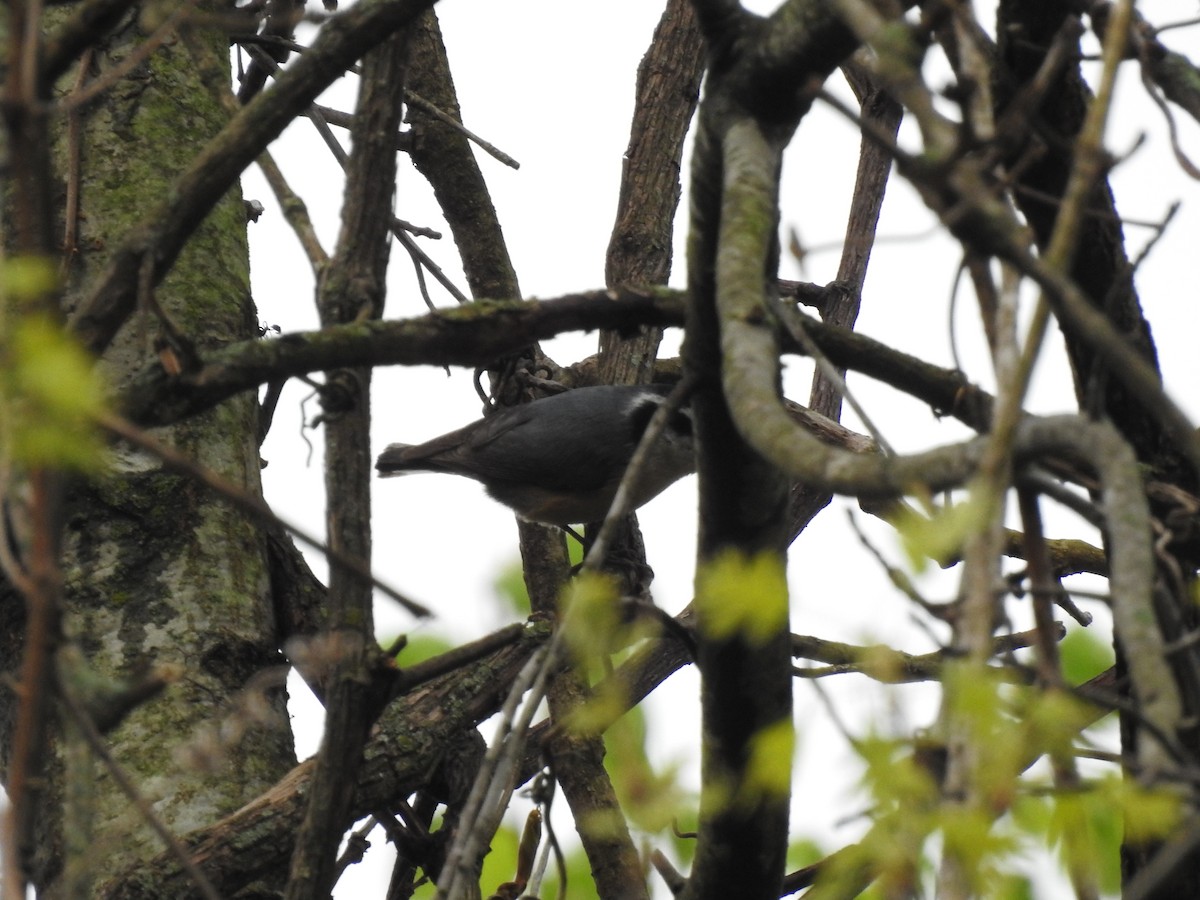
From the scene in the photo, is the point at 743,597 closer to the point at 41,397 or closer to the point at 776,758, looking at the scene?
the point at 776,758

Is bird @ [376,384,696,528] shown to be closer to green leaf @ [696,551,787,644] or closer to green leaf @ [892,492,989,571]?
green leaf @ [696,551,787,644]

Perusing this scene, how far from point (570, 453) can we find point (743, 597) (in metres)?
3.23

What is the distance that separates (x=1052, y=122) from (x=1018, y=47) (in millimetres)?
176

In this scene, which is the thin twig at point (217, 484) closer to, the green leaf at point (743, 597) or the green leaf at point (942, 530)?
the green leaf at point (743, 597)

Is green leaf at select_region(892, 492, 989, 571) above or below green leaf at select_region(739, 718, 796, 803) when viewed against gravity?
above

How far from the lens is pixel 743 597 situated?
5.92 feet

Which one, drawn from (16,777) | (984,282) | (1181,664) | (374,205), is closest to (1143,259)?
(984,282)

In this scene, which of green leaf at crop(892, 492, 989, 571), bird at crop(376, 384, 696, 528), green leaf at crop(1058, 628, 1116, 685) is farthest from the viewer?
bird at crop(376, 384, 696, 528)

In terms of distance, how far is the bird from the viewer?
4.80m

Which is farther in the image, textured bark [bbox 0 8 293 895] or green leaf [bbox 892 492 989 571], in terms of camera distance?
textured bark [bbox 0 8 293 895]

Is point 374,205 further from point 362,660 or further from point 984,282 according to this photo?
point 984,282

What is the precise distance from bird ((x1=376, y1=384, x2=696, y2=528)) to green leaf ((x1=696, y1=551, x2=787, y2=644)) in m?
2.54

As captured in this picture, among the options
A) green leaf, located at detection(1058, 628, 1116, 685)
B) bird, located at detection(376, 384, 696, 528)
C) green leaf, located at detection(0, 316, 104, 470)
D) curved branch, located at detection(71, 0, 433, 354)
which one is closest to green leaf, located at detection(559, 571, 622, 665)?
green leaf, located at detection(0, 316, 104, 470)

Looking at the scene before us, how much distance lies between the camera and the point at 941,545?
1302mm
